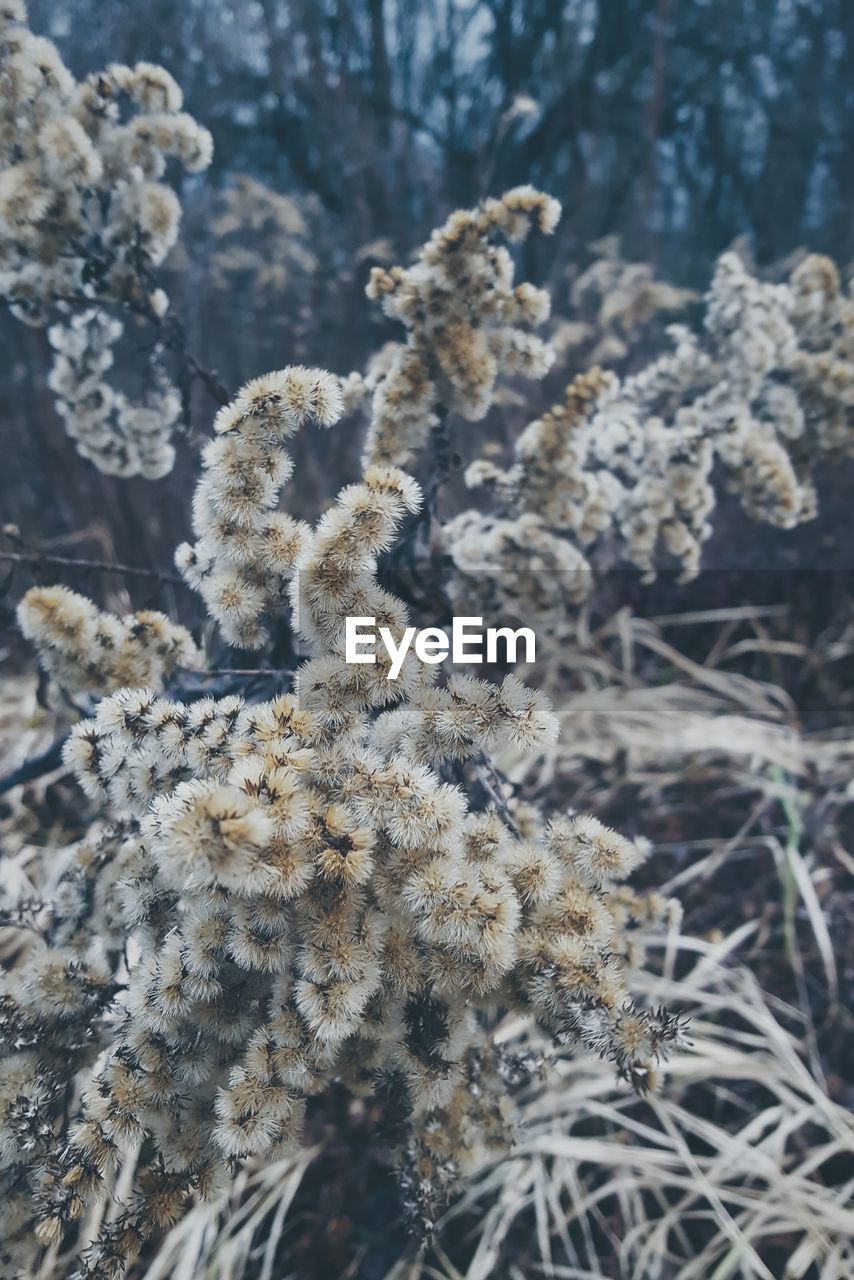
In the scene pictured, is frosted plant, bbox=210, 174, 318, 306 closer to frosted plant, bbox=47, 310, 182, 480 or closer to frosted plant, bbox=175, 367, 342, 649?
frosted plant, bbox=47, 310, 182, 480

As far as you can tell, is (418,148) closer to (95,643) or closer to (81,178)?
(81,178)

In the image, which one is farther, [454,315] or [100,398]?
[100,398]

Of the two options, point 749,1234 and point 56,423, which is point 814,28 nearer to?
point 56,423

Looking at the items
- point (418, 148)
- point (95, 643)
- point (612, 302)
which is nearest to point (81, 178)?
point (95, 643)

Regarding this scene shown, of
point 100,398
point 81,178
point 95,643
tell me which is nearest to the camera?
point 95,643

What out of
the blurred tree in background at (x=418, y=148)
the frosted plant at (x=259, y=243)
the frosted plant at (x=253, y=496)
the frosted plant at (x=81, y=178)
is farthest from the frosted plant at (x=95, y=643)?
the frosted plant at (x=259, y=243)
